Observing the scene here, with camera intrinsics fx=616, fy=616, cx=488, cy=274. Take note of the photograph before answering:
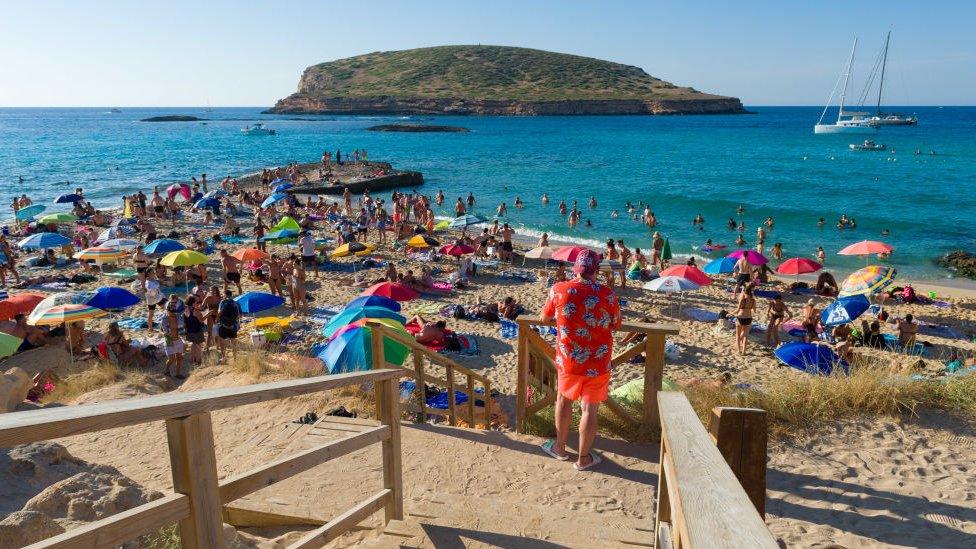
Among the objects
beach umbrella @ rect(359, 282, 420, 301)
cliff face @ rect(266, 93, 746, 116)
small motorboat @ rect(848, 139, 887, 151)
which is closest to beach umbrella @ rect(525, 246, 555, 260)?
beach umbrella @ rect(359, 282, 420, 301)

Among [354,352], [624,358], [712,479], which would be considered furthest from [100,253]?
[712,479]

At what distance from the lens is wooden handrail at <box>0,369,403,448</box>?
4.68 feet

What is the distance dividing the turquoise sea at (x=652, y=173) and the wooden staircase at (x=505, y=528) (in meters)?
21.4

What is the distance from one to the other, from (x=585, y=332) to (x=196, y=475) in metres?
2.85

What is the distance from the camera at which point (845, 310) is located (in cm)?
1138

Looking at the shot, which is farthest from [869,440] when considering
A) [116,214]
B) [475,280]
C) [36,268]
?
[116,214]

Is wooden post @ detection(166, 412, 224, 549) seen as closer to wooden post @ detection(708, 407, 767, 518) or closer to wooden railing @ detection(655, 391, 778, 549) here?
wooden railing @ detection(655, 391, 778, 549)

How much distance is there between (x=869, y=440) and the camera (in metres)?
5.00

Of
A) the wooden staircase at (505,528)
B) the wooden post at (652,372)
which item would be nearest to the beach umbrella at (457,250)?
the wooden post at (652,372)

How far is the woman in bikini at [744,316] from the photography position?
1200 cm

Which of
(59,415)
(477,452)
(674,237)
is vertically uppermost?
(59,415)

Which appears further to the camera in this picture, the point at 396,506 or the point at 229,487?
the point at 396,506

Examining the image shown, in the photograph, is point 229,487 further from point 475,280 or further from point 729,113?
point 729,113

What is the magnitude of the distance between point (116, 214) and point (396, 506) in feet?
99.0
